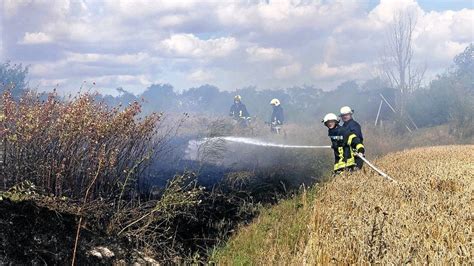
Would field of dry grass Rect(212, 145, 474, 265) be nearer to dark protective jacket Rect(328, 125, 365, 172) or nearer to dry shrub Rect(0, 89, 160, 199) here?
dark protective jacket Rect(328, 125, 365, 172)

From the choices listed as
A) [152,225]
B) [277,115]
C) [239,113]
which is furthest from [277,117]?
[152,225]

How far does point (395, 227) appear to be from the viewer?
3953mm

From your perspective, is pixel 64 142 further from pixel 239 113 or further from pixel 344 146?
pixel 239 113

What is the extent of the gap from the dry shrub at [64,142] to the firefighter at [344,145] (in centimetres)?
426

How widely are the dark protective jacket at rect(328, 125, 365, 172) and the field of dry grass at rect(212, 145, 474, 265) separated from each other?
518mm

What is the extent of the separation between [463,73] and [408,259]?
33.0 m

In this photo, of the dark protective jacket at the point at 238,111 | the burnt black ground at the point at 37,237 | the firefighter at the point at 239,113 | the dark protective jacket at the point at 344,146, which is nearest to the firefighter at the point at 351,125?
the dark protective jacket at the point at 344,146

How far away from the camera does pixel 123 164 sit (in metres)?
6.67

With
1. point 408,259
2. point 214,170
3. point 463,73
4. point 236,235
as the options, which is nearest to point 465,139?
point 463,73

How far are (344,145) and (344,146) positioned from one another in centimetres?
3

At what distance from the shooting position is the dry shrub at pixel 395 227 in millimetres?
3424

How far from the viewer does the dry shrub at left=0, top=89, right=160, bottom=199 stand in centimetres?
559

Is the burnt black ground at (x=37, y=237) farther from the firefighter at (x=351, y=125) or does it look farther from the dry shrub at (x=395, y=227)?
the firefighter at (x=351, y=125)

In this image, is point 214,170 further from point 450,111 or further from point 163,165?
point 450,111
